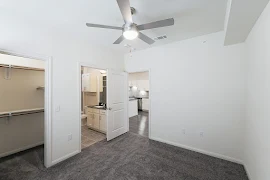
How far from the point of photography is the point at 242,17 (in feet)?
4.81

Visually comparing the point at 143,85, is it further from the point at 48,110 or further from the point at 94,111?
the point at 48,110

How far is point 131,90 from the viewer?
26.2 feet

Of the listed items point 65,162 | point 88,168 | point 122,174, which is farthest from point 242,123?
point 65,162

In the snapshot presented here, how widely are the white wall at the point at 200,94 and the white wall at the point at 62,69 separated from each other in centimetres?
191

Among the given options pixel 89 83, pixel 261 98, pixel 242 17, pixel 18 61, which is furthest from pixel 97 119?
pixel 242 17

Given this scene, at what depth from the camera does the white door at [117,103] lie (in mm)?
3286

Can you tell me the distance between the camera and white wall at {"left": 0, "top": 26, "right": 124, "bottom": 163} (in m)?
1.93

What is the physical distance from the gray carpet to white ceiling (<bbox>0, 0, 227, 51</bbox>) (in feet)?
7.80

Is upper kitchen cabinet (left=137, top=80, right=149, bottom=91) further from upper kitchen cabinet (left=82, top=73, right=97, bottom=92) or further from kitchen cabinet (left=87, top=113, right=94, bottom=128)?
kitchen cabinet (left=87, top=113, right=94, bottom=128)

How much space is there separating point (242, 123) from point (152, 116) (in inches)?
75.8

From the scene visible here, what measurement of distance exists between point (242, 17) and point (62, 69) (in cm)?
306

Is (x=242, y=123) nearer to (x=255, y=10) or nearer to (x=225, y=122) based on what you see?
(x=225, y=122)

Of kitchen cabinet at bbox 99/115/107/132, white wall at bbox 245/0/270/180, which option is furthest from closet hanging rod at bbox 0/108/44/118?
white wall at bbox 245/0/270/180

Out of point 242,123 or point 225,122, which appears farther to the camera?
point 225,122
